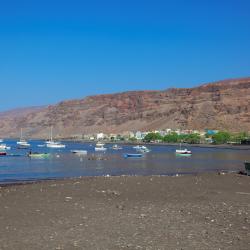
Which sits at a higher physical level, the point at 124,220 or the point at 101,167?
the point at 124,220

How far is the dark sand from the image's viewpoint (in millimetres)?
13281

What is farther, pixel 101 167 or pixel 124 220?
pixel 101 167

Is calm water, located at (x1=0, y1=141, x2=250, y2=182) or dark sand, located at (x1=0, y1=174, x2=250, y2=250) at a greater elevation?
dark sand, located at (x1=0, y1=174, x2=250, y2=250)

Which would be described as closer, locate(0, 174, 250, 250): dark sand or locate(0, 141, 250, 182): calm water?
locate(0, 174, 250, 250): dark sand

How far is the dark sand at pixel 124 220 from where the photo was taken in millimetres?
13281

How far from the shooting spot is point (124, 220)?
16.7 meters

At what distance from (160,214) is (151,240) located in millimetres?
4459

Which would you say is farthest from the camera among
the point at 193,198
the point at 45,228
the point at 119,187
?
the point at 119,187

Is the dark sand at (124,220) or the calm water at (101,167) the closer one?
the dark sand at (124,220)

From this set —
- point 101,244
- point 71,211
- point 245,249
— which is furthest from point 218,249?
point 71,211

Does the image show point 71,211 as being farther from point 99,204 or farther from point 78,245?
point 78,245

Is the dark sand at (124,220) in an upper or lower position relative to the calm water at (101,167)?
upper

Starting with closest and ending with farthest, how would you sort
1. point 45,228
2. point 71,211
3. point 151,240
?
point 151,240 → point 45,228 → point 71,211

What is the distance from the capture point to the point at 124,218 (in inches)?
673
